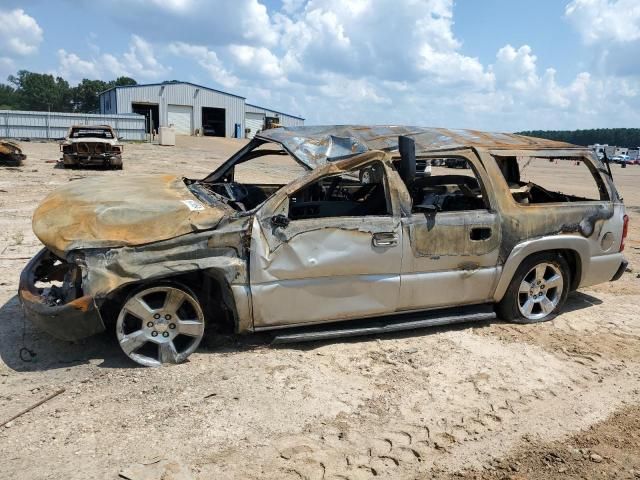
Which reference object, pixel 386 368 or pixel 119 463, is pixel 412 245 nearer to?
pixel 386 368

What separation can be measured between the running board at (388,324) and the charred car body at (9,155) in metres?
17.8

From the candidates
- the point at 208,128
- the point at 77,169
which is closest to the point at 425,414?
the point at 77,169

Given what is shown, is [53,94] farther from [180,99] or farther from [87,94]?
[180,99]

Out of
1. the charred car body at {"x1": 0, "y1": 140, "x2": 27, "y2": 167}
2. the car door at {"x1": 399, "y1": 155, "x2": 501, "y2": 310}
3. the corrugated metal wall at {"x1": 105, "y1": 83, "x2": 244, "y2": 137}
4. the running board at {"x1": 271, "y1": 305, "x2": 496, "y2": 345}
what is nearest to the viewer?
the running board at {"x1": 271, "y1": 305, "x2": 496, "y2": 345}

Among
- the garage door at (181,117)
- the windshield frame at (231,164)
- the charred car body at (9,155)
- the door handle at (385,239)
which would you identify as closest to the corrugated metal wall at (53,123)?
the garage door at (181,117)

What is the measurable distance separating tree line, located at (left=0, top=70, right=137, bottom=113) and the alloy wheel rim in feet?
393

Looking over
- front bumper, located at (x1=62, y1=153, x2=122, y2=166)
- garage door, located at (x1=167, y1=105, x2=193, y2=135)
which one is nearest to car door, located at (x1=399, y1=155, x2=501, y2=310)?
front bumper, located at (x1=62, y1=153, x2=122, y2=166)

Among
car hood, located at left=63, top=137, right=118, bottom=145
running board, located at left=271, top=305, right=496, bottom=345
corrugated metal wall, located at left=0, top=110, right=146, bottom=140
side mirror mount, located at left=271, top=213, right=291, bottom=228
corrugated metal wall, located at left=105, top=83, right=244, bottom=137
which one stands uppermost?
corrugated metal wall, located at left=105, top=83, right=244, bottom=137

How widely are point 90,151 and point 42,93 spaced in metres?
116

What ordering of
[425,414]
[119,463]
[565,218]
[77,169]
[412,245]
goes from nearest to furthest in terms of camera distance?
[119,463]
[425,414]
[412,245]
[565,218]
[77,169]

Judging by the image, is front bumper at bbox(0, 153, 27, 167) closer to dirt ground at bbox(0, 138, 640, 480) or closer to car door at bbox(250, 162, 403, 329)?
dirt ground at bbox(0, 138, 640, 480)

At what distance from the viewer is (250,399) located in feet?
11.7

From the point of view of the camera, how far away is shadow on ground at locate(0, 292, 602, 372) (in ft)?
12.9

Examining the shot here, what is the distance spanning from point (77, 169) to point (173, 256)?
57.9 feet
